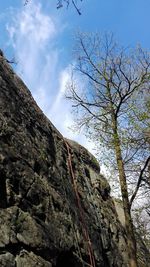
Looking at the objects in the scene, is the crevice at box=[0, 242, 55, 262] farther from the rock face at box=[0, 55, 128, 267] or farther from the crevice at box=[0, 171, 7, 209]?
the crevice at box=[0, 171, 7, 209]

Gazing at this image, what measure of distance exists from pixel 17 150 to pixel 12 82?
9.51 feet

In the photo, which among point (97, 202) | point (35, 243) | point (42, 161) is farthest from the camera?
point (97, 202)

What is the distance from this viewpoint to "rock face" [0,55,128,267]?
299 inches

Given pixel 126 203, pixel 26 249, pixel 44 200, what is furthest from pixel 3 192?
pixel 126 203

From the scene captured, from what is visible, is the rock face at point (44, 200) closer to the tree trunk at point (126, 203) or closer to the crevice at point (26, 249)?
the crevice at point (26, 249)

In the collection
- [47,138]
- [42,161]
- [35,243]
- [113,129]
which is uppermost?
[113,129]

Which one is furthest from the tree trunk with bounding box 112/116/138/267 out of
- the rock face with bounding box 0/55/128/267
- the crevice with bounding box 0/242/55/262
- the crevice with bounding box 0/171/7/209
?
the crevice with bounding box 0/171/7/209

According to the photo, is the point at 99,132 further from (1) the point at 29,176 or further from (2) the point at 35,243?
(2) the point at 35,243

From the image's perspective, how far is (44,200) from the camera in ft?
29.5

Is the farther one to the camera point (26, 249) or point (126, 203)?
point (126, 203)

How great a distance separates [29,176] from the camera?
8.75 m

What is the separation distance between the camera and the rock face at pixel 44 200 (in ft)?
24.9

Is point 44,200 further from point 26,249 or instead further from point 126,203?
point 126,203

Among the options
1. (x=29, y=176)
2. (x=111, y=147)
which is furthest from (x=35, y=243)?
(x=111, y=147)
